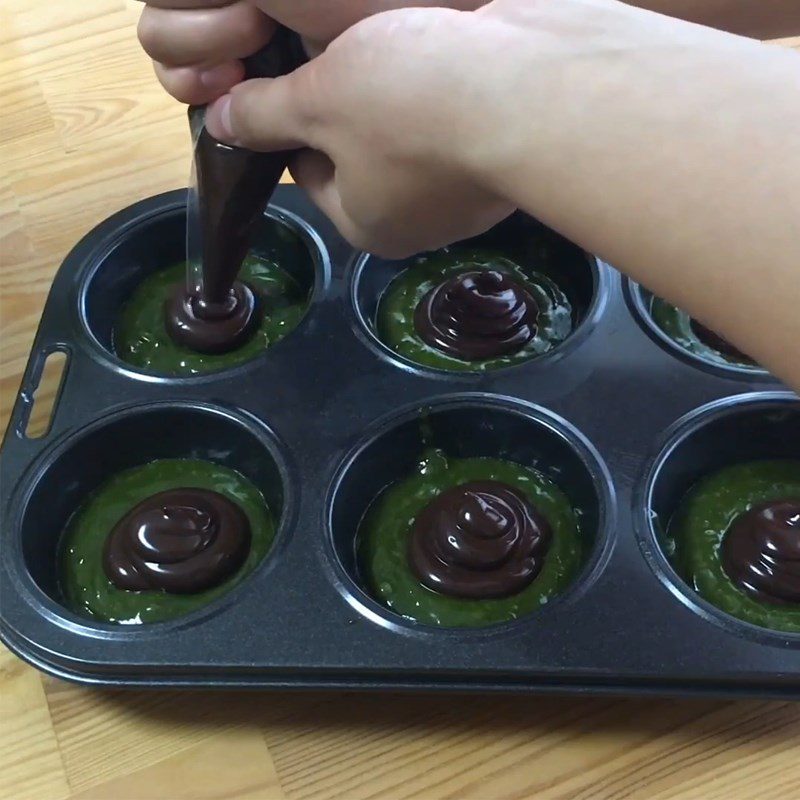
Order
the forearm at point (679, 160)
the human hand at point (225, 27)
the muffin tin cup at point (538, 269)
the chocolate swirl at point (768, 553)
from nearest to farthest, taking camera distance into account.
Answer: the forearm at point (679, 160) → the human hand at point (225, 27) → the chocolate swirl at point (768, 553) → the muffin tin cup at point (538, 269)

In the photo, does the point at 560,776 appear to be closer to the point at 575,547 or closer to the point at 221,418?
the point at 575,547

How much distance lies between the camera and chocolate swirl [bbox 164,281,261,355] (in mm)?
A: 960

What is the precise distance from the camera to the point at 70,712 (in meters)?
0.73

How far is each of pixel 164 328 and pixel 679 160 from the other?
0.66 meters

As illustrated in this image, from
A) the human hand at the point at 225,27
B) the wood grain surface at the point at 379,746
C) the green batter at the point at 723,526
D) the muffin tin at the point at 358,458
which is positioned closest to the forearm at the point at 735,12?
the human hand at the point at 225,27

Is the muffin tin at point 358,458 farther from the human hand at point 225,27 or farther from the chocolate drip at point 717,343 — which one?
the human hand at point 225,27

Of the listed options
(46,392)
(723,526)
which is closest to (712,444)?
(723,526)

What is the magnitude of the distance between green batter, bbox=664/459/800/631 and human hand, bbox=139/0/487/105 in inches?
19.0

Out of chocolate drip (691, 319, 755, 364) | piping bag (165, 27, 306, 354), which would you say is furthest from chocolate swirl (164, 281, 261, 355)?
chocolate drip (691, 319, 755, 364)

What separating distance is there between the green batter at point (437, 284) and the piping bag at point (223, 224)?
15 cm

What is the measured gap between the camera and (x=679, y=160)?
1.55 ft

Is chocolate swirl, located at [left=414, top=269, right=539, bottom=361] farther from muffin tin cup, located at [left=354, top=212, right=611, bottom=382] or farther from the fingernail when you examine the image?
the fingernail

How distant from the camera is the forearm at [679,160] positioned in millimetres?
456

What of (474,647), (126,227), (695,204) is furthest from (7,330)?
(695,204)
